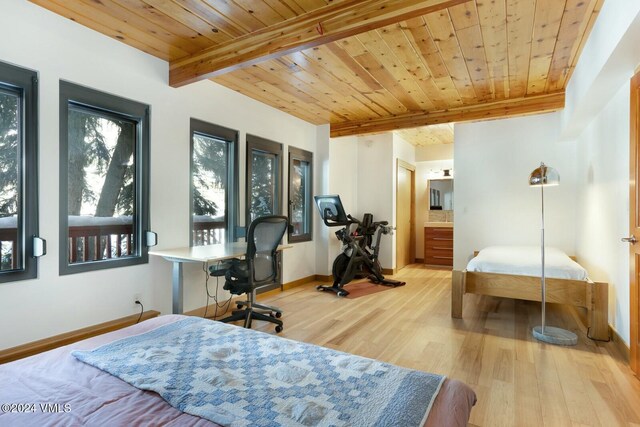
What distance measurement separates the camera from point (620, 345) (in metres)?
2.68

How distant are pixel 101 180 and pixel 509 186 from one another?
5079mm

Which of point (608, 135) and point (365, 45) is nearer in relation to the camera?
point (365, 45)

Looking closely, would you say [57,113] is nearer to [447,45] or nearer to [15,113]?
[15,113]

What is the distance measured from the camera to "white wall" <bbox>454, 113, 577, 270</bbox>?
4645mm

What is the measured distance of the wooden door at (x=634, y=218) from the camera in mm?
2193

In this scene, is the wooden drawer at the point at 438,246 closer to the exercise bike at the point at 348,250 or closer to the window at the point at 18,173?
the exercise bike at the point at 348,250

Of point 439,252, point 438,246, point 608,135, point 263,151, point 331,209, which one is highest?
point 263,151

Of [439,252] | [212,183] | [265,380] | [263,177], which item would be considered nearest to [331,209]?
[263,177]

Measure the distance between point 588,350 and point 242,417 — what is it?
3.05 m

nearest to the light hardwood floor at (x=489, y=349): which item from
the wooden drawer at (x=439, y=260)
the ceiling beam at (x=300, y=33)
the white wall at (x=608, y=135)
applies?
the white wall at (x=608, y=135)

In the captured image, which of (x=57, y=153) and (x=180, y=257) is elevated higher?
(x=57, y=153)

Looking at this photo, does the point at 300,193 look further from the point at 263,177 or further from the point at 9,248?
the point at 9,248

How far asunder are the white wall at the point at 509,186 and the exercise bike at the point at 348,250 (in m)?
1.28

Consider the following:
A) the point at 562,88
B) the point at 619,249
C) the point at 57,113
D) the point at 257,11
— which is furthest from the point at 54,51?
the point at 562,88
